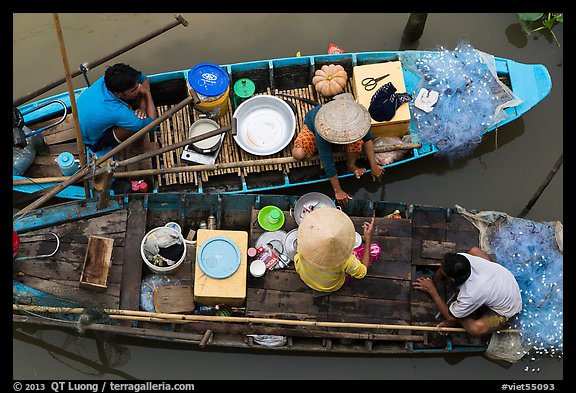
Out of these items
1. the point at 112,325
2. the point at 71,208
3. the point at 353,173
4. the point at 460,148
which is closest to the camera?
the point at 112,325

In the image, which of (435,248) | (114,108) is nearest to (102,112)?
(114,108)

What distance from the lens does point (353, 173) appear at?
6.39m

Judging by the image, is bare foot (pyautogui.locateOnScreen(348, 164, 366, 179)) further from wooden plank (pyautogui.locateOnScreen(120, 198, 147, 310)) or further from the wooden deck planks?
wooden plank (pyautogui.locateOnScreen(120, 198, 147, 310))

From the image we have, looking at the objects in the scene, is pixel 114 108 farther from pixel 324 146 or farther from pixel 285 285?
pixel 285 285

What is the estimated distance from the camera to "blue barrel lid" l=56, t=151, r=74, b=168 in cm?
612

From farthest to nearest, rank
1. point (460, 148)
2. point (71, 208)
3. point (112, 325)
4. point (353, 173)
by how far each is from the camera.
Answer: point (460, 148), point (353, 173), point (71, 208), point (112, 325)

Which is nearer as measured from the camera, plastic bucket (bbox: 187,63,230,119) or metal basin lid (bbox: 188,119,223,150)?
plastic bucket (bbox: 187,63,230,119)

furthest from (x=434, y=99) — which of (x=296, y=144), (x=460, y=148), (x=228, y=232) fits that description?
(x=228, y=232)

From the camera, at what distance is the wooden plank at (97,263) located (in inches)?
217

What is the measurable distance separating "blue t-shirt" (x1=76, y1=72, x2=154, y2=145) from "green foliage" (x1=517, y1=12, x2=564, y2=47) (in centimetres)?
557

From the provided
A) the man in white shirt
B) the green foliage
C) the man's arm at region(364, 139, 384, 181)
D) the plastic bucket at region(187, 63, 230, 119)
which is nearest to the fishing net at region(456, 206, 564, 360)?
the man in white shirt

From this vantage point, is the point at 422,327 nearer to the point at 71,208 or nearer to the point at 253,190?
the point at 253,190

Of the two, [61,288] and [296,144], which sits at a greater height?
[296,144]

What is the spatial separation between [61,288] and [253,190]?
92.4 inches
